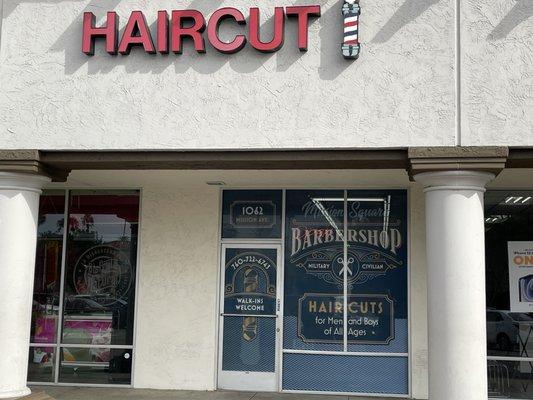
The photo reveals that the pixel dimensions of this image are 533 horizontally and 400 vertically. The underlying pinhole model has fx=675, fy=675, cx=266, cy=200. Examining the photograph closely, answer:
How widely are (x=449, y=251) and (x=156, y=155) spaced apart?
3873 millimetres

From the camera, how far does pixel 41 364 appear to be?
11352mm

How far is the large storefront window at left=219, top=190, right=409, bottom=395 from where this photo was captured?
34.8ft

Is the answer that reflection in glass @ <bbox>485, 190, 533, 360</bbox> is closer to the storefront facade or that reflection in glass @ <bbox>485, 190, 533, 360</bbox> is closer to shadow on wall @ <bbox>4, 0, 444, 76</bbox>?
the storefront facade

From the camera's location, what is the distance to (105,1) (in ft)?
29.6

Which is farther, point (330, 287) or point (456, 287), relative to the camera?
point (330, 287)

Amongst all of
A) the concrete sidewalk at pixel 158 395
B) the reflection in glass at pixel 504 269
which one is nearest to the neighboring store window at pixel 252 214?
the concrete sidewalk at pixel 158 395

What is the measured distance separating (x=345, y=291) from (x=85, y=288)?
173 inches

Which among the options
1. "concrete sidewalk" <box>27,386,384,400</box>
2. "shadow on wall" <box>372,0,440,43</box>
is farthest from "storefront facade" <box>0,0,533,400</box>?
"concrete sidewalk" <box>27,386,384,400</box>

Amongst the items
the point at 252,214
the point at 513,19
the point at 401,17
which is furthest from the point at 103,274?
the point at 513,19

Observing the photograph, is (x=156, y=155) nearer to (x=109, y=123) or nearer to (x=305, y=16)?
(x=109, y=123)

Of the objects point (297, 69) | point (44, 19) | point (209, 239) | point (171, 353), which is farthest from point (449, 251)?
point (44, 19)

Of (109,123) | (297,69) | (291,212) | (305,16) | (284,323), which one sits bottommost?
(284,323)

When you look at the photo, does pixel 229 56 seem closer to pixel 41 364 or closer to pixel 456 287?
pixel 456 287

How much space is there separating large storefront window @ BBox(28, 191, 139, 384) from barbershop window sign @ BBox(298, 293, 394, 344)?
2924mm
